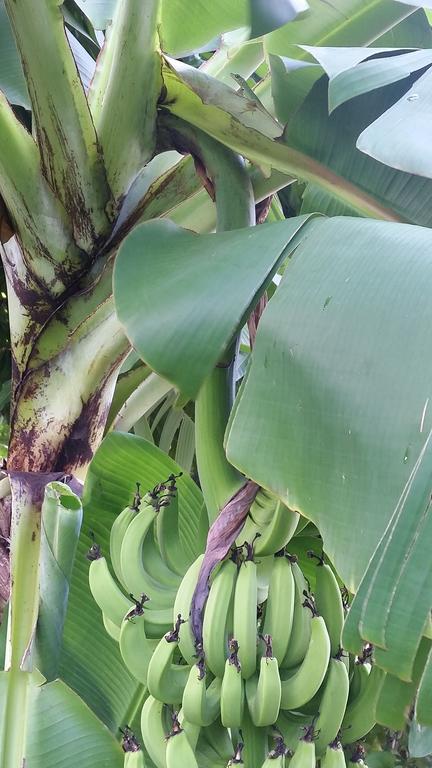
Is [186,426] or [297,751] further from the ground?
[297,751]

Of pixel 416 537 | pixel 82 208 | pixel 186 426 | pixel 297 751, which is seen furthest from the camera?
pixel 186 426

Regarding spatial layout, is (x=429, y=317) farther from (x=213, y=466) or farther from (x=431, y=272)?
(x=213, y=466)

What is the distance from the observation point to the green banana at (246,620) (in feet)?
1.54

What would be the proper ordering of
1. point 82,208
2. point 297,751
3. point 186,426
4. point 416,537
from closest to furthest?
point 416,537 → point 297,751 → point 82,208 → point 186,426

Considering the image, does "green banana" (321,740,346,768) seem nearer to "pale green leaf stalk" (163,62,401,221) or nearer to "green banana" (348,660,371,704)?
"green banana" (348,660,371,704)

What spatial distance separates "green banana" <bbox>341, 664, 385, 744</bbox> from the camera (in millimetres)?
533

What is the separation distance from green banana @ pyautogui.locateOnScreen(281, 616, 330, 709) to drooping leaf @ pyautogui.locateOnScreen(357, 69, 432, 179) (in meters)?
0.33

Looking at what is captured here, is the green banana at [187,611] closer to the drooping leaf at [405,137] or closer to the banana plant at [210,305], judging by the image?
the banana plant at [210,305]

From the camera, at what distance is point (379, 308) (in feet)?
1.21

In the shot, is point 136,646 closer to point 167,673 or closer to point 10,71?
point 167,673

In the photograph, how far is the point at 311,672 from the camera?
49 cm

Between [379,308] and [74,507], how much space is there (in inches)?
13.8

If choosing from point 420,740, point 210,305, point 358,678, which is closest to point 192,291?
point 210,305

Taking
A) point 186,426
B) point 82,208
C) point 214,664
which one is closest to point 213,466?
point 214,664
